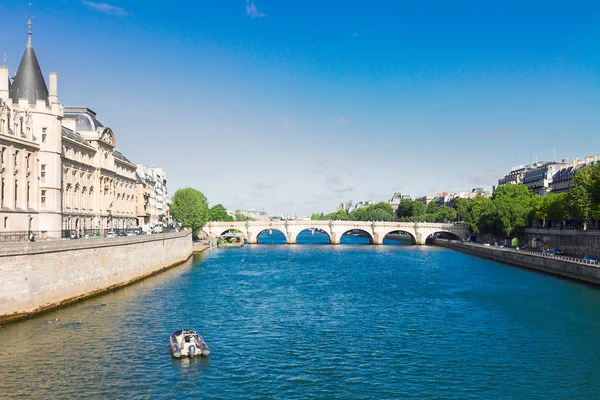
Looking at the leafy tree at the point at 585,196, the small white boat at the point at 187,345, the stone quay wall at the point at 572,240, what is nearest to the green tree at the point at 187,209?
the stone quay wall at the point at 572,240

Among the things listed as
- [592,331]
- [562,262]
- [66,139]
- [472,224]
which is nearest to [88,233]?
[66,139]

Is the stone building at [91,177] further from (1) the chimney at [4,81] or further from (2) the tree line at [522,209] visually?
(2) the tree line at [522,209]

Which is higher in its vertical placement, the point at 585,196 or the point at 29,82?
the point at 29,82

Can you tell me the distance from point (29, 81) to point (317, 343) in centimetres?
3452

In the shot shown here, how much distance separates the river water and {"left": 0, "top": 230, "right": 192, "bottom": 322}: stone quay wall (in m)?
1.13

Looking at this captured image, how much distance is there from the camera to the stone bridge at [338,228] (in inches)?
5089

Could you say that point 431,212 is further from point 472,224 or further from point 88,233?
point 88,233

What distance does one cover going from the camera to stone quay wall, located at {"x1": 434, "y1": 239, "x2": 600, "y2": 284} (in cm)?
5331

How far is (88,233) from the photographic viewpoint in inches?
2229

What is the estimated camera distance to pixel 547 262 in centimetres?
6388

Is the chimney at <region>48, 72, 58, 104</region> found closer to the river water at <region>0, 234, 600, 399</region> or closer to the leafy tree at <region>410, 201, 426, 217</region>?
the river water at <region>0, 234, 600, 399</region>

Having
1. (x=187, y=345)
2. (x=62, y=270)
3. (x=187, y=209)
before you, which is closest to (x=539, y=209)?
(x=187, y=209)

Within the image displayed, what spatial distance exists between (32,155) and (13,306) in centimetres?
1741

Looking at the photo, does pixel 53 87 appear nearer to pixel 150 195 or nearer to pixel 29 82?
pixel 29 82
